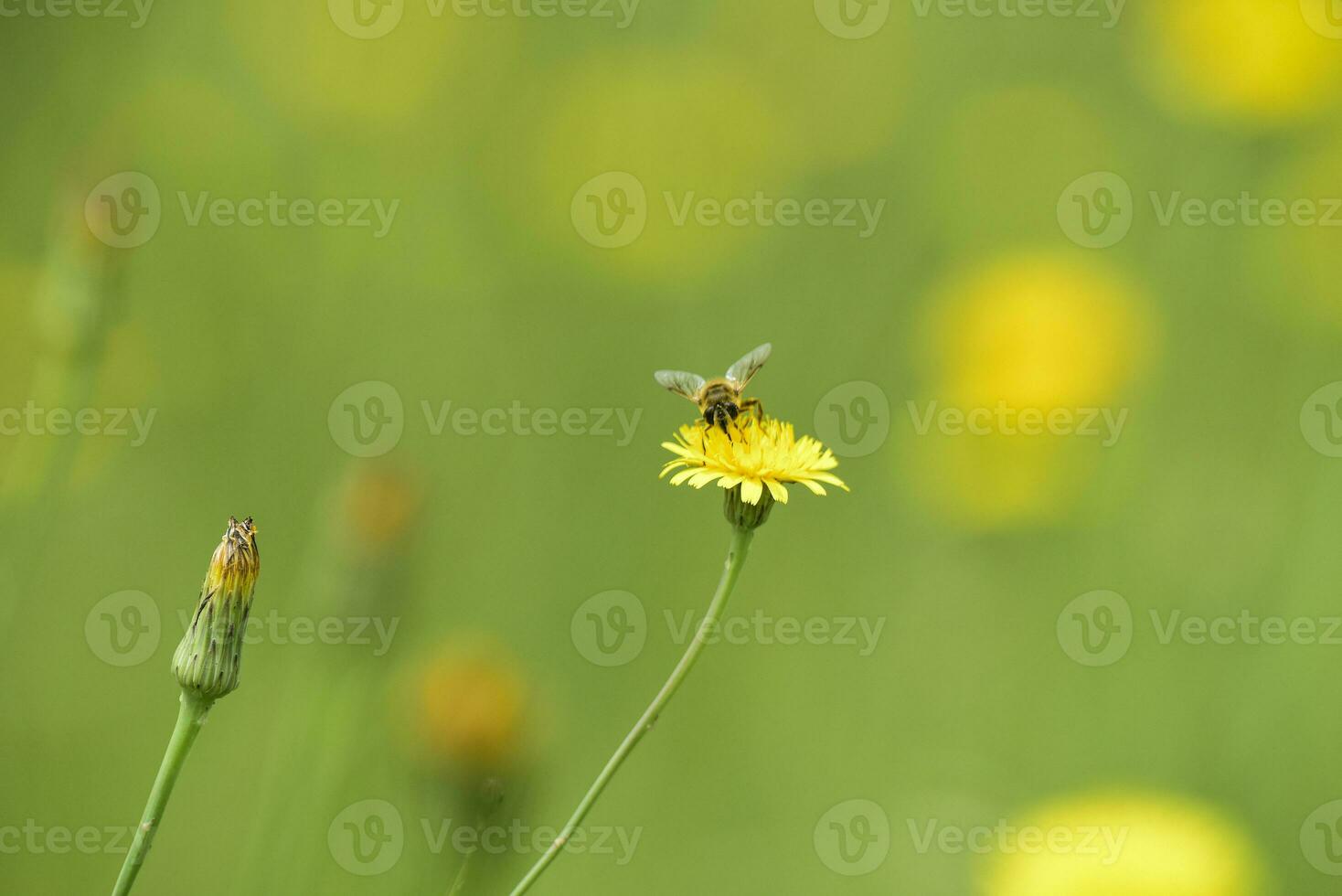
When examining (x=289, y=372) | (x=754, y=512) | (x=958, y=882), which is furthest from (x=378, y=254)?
(x=754, y=512)

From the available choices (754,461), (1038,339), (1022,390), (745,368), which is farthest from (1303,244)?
(754,461)

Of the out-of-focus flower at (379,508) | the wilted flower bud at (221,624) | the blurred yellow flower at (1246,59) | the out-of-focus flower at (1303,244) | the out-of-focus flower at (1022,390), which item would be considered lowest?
the wilted flower bud at (221,624)

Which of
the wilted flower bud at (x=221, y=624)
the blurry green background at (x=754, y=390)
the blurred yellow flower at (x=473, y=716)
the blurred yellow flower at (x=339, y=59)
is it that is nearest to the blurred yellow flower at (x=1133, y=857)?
the blurry green background at (x=754, y=390)

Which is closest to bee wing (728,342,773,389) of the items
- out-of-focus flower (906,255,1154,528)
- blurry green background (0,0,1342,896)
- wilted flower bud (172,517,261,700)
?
blurry green background (0,0,1342,896)

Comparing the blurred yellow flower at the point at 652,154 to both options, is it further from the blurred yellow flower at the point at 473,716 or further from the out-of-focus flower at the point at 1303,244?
the blurred yellow flower at the point at 473,716

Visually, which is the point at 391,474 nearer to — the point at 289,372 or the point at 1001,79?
the point at 289,372
